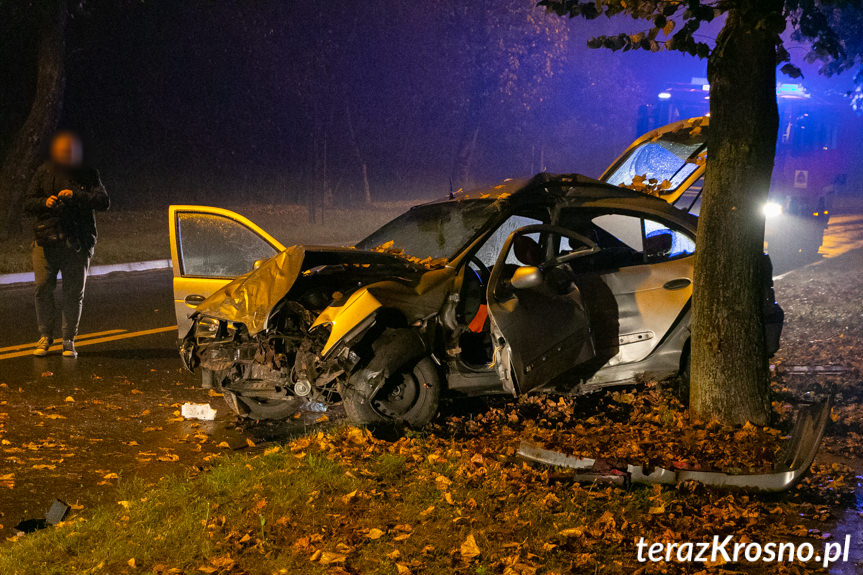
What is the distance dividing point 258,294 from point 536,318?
1.90 m

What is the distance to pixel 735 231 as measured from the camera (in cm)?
558

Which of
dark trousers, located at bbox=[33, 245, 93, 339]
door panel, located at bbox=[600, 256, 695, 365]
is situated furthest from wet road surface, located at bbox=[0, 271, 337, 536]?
door panel, located at bbox=[600, 256, 695, 365]

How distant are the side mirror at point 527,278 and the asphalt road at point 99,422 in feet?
6.64

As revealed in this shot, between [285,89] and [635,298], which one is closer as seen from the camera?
[635,298]

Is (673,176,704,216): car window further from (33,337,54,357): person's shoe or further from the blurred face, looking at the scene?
(33,337,54,357): person's shoe

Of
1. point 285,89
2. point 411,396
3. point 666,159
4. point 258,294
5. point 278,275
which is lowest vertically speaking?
point 411,396

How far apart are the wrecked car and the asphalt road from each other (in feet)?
1.58

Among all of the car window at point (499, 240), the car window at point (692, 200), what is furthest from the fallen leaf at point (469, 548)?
the car window at point (692, 200)

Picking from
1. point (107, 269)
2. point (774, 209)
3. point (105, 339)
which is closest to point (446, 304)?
point (105, 339)

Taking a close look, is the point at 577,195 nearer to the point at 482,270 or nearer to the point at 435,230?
the point at 482,270

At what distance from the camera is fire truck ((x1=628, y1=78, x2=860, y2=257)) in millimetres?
19625

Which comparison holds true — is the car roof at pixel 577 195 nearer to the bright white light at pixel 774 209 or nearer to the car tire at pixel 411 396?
the car tire at pixel 411 396

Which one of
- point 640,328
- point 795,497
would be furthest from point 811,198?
point 795,497

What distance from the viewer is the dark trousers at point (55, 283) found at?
8398 millimetres
